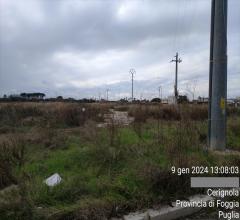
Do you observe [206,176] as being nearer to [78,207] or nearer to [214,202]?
[214,202]

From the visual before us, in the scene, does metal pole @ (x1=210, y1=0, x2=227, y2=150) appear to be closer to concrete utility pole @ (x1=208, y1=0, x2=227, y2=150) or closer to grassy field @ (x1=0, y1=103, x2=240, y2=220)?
concrete utility pole @ (x1=208, y1=0, x2=227, y2=150)

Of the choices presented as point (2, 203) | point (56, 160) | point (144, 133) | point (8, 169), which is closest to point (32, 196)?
point (2, 203)

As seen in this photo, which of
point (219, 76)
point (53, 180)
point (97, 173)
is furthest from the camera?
point (219, 76)

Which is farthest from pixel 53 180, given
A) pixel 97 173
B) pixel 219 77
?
pixel 219 77

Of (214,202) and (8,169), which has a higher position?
(8,169)

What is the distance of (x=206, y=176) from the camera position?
19.2 ft

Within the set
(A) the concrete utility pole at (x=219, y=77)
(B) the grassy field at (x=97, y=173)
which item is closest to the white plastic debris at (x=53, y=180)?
(B) the grassy field at (x=97, y=173)

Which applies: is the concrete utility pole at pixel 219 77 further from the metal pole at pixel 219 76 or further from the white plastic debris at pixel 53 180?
the white plastic debris at pixel 53 180

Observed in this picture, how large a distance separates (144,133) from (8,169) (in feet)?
16.3

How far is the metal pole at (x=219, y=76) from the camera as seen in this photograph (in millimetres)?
8500

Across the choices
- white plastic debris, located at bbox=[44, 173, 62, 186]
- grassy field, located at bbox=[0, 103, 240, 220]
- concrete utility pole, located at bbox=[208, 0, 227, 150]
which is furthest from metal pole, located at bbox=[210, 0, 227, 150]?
white plastic debris, located at bbox=[44, 173, 62, 186]

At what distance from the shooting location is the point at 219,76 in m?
8.55

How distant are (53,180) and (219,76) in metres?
5.32

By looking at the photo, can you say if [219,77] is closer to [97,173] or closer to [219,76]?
[219,76]
